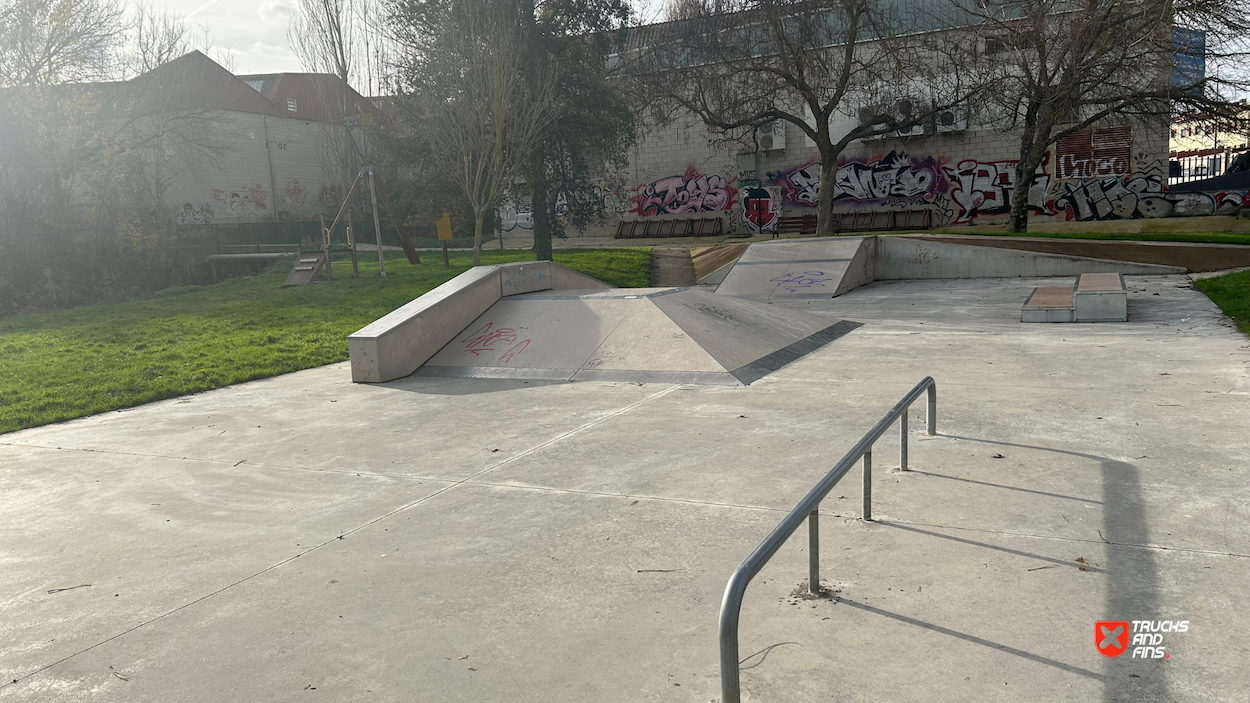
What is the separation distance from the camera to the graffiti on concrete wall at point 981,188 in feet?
102

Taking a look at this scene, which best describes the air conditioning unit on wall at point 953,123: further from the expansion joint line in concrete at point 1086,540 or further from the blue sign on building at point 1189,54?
the expansion joint line in concrete at point 1086,540

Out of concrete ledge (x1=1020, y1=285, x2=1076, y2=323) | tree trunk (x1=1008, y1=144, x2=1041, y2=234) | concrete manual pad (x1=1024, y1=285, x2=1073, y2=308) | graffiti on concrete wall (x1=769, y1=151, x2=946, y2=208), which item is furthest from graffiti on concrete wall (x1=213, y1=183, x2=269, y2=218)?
concrete ledge (x1=1020, y1=285, x2=1076, y2=323)

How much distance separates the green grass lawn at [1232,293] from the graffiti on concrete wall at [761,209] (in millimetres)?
20861

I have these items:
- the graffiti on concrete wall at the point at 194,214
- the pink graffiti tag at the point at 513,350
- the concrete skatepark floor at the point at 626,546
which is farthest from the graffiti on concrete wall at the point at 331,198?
the concrete skatepark floor at the point at 626,546

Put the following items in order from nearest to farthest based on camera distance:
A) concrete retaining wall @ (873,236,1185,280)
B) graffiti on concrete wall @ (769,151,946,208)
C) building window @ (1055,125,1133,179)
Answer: concrete retaining wall @ (873,236,1185,280) < building window @ (1055,125,1133,179) < graffiti on concrete wall @ (769,151,946,208)

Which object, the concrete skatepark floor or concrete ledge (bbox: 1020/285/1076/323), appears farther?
concrete ledge (bbox: 1020/285/1076/323)

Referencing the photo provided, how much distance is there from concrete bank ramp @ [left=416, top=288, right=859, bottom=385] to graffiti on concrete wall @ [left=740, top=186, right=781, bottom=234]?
2431cm

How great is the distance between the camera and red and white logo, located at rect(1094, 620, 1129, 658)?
2830mm

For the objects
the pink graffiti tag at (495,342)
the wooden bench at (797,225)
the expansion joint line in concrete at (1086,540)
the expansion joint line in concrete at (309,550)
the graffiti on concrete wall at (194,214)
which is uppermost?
the graffiti on concrete wall at (194,214)

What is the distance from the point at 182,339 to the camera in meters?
12.7

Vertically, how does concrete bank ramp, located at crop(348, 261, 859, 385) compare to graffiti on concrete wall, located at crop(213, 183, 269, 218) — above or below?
below

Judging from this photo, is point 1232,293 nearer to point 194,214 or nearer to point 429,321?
point 429,321

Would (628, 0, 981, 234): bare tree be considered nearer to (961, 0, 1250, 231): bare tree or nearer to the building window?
(961, 0, 1250, 231): bare tree

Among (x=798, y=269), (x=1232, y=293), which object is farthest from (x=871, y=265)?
(x=1232, y=293)
